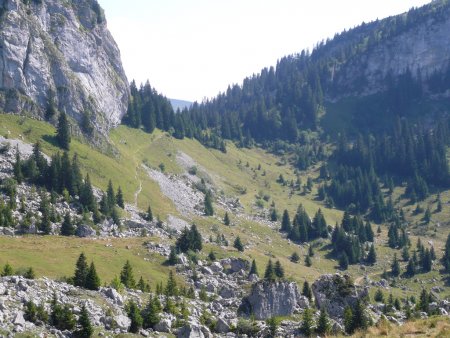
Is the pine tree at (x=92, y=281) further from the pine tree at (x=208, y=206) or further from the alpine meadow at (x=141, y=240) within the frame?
the pine tree at (x=208, y=206)

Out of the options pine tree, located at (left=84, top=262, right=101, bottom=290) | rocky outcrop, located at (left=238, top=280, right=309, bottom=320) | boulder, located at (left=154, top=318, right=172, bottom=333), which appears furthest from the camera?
rocky outcrop, located at (left=238, top=280, right=309, bottom=320)

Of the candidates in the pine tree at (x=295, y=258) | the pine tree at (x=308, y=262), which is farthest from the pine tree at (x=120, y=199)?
the pine tree at (x=308, y=262)

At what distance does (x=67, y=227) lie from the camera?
104 m

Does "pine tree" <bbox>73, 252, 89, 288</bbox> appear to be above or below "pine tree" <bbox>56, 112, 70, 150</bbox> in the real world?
below

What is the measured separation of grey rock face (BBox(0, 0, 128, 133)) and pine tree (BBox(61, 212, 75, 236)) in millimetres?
49626

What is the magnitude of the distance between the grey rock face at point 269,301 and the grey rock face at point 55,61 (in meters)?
91.4

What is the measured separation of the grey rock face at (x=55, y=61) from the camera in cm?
14525

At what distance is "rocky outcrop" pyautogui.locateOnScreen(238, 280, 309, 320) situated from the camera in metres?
76.6

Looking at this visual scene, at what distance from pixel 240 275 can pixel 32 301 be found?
58.5 m

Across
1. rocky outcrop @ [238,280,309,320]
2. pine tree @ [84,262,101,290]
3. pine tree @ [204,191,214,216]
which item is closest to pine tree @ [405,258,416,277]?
pine tree @ [204,191,214,216]

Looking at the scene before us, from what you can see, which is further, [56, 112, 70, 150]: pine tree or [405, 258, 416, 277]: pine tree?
[405, 258, 416, 277]: pine tree

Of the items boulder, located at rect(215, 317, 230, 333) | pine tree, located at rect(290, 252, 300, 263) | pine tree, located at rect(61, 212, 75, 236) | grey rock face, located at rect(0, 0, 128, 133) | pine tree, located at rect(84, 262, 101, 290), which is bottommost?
boulder, located at rect(215, 317, 230, 333)

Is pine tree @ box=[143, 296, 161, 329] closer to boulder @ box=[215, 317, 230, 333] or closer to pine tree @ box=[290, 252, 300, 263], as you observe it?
boulder @ box=[215, 317, 230, 333]

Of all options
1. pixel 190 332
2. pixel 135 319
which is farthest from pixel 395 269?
pixel 135 319
